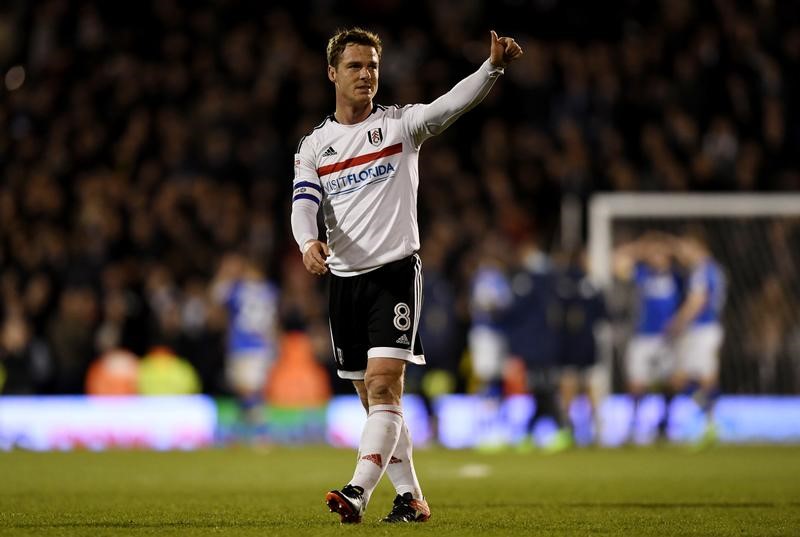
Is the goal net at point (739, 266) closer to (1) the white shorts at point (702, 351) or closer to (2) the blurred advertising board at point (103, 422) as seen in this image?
(1) the white shorts at point (702, 351)

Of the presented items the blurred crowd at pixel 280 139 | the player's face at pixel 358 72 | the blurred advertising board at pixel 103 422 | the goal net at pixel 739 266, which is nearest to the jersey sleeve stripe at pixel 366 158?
the player's face at pixel 358 72

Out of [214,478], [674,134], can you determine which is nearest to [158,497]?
[214,478]

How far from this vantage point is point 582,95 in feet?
58.5

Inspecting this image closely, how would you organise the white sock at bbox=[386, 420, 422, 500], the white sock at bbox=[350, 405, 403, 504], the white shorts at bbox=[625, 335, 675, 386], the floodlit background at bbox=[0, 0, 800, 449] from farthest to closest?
the floodlit background at bbox=[0, 0, 800, 449]
the white shorts at bbox=[625, 335, 675, 386]
the white sock at bbox=[386, 420, 422, 500]
the white sock at bbox=[350, 405, 403, 504]

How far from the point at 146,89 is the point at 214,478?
960 centimetres

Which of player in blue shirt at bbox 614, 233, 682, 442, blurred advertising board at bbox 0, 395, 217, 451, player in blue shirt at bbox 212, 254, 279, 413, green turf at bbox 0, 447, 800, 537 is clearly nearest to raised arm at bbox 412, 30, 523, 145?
green turf at bbox 0, 447, 800, 537

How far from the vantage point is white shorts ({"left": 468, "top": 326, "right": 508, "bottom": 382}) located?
48.6ft

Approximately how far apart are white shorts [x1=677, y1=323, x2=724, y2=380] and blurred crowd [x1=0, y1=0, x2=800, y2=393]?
1424 millimetres

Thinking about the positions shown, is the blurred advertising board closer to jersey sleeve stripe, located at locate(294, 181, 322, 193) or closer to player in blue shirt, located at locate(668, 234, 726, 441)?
player in blue shirt, located at locate(668, 234, 726, 441)

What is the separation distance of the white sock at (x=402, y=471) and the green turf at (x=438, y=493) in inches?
7.4

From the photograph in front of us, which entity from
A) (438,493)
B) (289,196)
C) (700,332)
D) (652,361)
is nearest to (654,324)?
(652,361)

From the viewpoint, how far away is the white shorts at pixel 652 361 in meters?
14.8

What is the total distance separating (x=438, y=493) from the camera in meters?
8.33

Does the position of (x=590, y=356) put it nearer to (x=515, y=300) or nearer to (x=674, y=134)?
(x=515, y=300)
